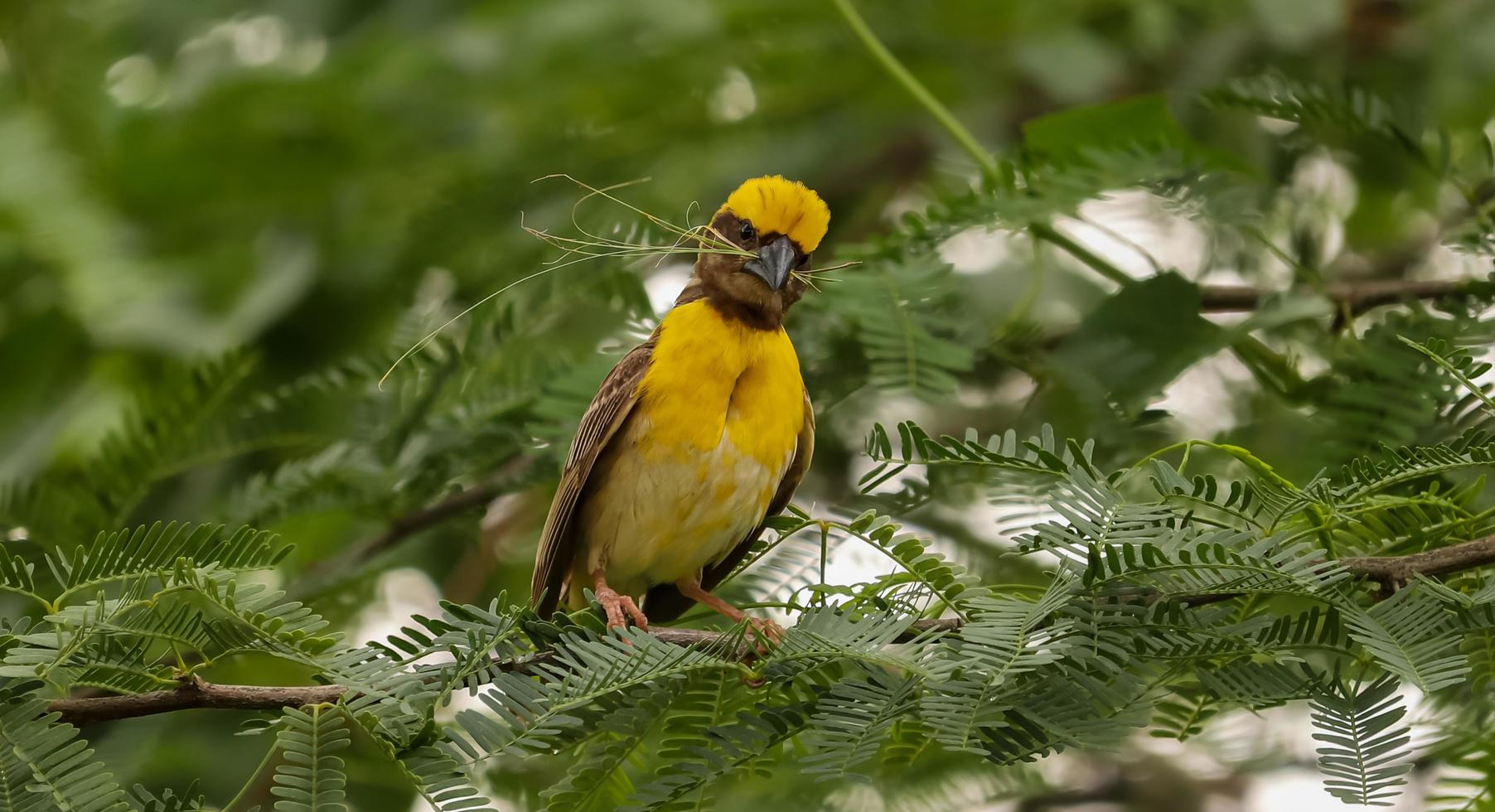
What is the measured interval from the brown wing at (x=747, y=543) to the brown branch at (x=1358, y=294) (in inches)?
45.2

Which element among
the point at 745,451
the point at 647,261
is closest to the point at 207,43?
the point at 647,261

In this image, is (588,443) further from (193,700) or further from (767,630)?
(193,700)

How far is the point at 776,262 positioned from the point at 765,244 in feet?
A: 0.32

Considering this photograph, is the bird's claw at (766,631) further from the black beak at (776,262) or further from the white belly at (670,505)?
the black beak at (776,262)

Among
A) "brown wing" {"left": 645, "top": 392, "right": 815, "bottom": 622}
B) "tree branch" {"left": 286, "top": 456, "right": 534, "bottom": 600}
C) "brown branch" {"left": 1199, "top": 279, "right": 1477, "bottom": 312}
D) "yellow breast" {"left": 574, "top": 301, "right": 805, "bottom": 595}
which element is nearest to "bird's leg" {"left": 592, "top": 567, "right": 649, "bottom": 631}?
"yellow breast" {"left": 574, "top": 301, "right": 805, "bottom": 595}

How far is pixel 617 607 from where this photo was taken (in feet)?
12.1

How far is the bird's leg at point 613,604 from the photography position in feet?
11.8

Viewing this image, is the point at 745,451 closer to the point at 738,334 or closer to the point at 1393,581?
the point at 738,334

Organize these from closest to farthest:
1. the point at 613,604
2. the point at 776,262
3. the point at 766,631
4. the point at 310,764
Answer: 1. the point at 310,764
2. the point at 766,631
3. the point at 776,262
4. the point at 613,604

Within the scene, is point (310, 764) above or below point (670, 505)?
below

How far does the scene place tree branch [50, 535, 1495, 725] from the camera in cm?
227

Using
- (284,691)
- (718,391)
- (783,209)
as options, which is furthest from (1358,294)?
(284,691)

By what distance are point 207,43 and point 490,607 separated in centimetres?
430

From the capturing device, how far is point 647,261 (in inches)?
179
